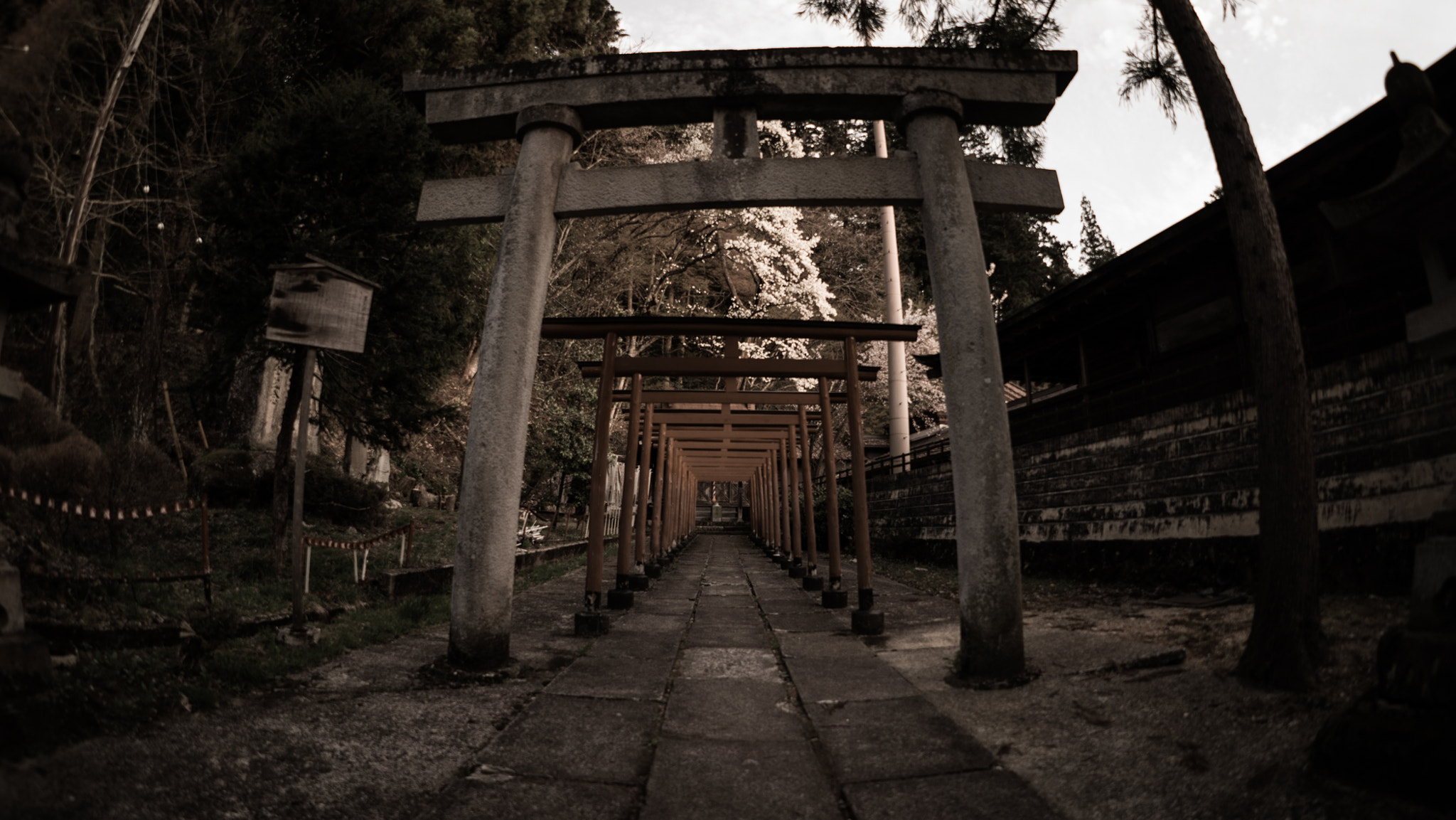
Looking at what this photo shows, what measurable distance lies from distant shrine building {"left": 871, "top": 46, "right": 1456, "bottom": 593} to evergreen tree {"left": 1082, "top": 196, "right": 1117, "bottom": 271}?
32.9 meters

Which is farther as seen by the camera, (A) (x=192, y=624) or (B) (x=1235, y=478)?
(B) (x=1235, y=478)

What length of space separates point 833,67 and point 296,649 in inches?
197

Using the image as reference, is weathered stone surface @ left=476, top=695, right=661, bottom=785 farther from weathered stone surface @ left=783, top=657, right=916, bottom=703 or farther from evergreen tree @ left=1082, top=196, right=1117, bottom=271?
evergreen tree @ left=1082, top=196, right=1117, bottom=271

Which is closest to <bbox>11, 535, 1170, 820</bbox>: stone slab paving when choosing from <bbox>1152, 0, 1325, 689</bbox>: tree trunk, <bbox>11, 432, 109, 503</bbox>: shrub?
<bbox>1152, 0, 1325, 689</bbox>: tree trunk

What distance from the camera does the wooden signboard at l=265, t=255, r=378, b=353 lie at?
184 inches

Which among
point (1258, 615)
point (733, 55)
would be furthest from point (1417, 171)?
point (733, 55)

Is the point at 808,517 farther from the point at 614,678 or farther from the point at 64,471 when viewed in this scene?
the point at 64,471

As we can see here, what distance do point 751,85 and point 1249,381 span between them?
5.88 meters

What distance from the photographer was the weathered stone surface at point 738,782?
2174 millimetres

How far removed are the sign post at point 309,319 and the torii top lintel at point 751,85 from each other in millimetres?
1304

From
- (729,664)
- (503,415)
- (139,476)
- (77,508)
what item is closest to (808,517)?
(729,664)

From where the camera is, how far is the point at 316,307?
4.79 m

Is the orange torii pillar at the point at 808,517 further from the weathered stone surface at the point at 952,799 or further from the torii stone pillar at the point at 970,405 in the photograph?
the weathered stone surface at the point at 952,799

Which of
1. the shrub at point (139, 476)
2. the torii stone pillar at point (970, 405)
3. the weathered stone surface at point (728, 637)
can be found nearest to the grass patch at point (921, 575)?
the weathered stone surface at point (728, 637)
